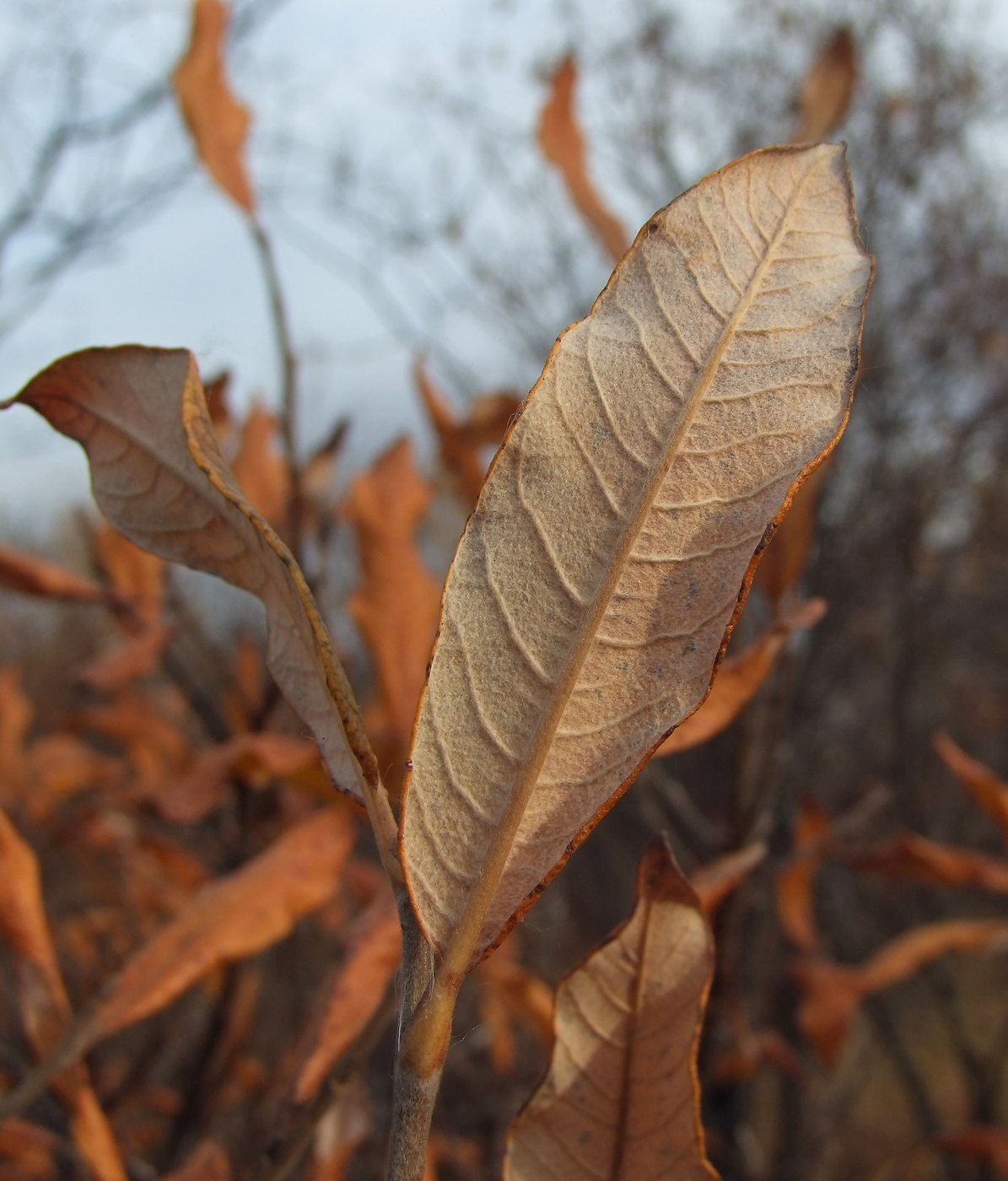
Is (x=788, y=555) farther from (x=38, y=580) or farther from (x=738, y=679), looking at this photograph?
(x=38, y=580)

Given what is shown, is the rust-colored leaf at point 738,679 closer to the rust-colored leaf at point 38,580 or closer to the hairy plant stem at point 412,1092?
the hairy plant stem at point 412,1092

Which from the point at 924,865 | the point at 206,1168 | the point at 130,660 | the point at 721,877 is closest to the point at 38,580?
the point at 130,660

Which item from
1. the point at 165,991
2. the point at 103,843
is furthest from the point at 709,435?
the point at 103,843

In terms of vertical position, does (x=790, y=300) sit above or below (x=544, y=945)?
above

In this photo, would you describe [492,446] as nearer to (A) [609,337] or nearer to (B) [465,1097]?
(A) [609,337]

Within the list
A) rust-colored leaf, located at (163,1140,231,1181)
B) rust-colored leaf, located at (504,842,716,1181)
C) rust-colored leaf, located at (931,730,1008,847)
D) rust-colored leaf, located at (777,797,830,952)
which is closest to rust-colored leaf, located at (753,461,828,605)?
rust-colored leaf, located at (931,730,1008,847)

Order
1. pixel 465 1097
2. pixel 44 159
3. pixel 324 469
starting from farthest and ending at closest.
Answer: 1. pixel 44 159
2. pixel 465 1097
3. pixel 324 469
